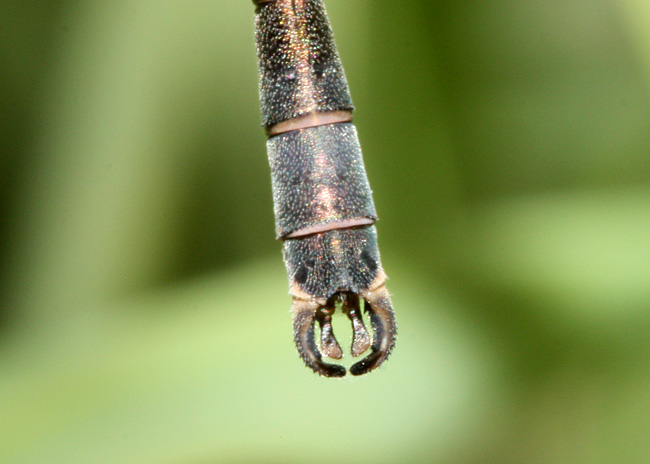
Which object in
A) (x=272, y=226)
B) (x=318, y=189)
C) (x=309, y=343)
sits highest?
(x=272, y=226)

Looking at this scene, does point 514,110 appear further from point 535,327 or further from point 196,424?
point 196,424

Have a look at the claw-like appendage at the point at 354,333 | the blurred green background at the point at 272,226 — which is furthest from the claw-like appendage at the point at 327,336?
the blurred green background at the point at 272,226

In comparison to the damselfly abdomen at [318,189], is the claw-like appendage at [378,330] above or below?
below

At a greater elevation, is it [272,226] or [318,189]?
[272,226]

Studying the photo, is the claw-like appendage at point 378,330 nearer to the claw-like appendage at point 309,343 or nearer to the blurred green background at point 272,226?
the claw-like appendage at point 309,343

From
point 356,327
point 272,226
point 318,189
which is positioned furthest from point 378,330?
point 272,226

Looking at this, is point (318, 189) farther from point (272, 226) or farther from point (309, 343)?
→ point (272, 226)
